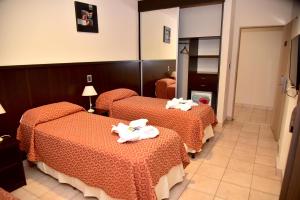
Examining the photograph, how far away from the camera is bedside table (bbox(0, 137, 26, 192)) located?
2064mm

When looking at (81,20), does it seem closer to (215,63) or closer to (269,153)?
(215,63)

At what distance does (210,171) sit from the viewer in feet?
8.29

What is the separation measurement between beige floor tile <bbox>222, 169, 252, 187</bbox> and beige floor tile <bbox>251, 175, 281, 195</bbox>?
62 mm

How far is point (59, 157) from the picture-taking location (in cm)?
207

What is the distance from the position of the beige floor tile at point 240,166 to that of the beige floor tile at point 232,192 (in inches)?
14.8

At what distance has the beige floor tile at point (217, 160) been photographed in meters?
2.71

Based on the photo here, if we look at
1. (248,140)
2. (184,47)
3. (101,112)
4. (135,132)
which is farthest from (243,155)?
(184,47)

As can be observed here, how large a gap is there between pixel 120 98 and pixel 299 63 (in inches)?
101

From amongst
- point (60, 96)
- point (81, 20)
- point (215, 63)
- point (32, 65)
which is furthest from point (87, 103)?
point (215, 63)

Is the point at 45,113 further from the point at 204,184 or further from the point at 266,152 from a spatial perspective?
the point at 266,152

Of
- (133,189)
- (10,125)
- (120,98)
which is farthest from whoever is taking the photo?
(120,98)

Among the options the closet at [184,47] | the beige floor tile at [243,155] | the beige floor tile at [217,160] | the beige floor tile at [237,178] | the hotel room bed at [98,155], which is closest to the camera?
the hotel room bed at [98,155]

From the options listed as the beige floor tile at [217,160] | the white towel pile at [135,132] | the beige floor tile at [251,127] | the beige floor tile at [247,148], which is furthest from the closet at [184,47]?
the white towel pile at [135,132]

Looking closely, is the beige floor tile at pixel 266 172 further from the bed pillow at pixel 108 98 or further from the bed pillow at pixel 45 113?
the bed pillow at pixel 45 113
